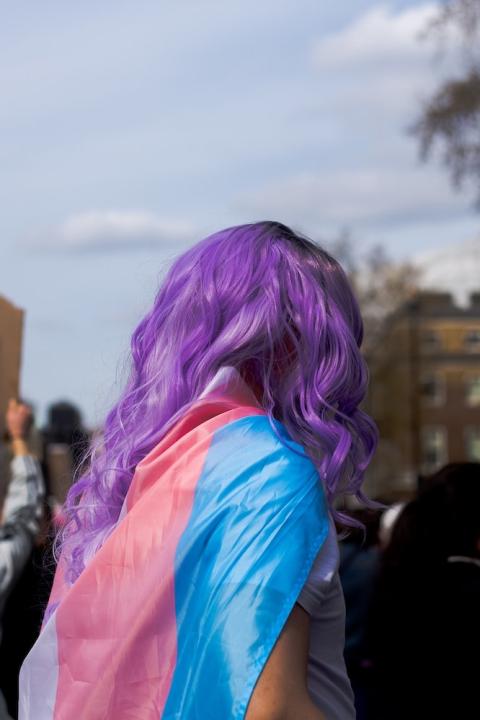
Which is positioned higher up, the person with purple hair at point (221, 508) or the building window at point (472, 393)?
the person with purple hair at point (221, 508)

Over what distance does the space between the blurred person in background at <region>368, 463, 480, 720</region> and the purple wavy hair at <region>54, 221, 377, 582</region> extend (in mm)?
1553

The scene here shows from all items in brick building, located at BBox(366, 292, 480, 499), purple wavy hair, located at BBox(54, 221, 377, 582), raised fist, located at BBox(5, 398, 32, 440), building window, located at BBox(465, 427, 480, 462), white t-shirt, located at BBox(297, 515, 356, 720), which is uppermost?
purple wavy hair, located at BBox(54, 221, 377, 582)

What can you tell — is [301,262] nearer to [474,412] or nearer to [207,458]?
[207,458]

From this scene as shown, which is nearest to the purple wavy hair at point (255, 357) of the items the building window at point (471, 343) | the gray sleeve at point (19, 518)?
the gray sleeve at point (19, 518)

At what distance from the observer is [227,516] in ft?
4.94

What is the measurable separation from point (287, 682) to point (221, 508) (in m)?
0.23

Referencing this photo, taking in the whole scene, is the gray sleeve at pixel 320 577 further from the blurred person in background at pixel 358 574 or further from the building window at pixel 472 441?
the building window at pixel 472 441

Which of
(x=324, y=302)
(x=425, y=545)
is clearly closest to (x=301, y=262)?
(x=324, y=302)

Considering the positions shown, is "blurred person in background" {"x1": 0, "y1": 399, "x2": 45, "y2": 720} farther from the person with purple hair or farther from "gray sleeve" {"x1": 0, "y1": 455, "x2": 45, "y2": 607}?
Answer: the person with purple hair

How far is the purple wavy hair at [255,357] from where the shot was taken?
5.40ft

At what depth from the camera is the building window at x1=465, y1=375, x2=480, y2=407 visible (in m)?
62.2

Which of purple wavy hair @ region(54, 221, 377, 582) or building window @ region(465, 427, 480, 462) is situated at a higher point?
purple wavy hair @ region(54, 221, 377, 582)

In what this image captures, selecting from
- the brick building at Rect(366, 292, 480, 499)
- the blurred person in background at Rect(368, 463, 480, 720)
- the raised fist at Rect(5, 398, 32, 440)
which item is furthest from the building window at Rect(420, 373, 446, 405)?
the blurred person in background at Rect(368, 463, 480, 720)

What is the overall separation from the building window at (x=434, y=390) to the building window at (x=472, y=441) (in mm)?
2680
